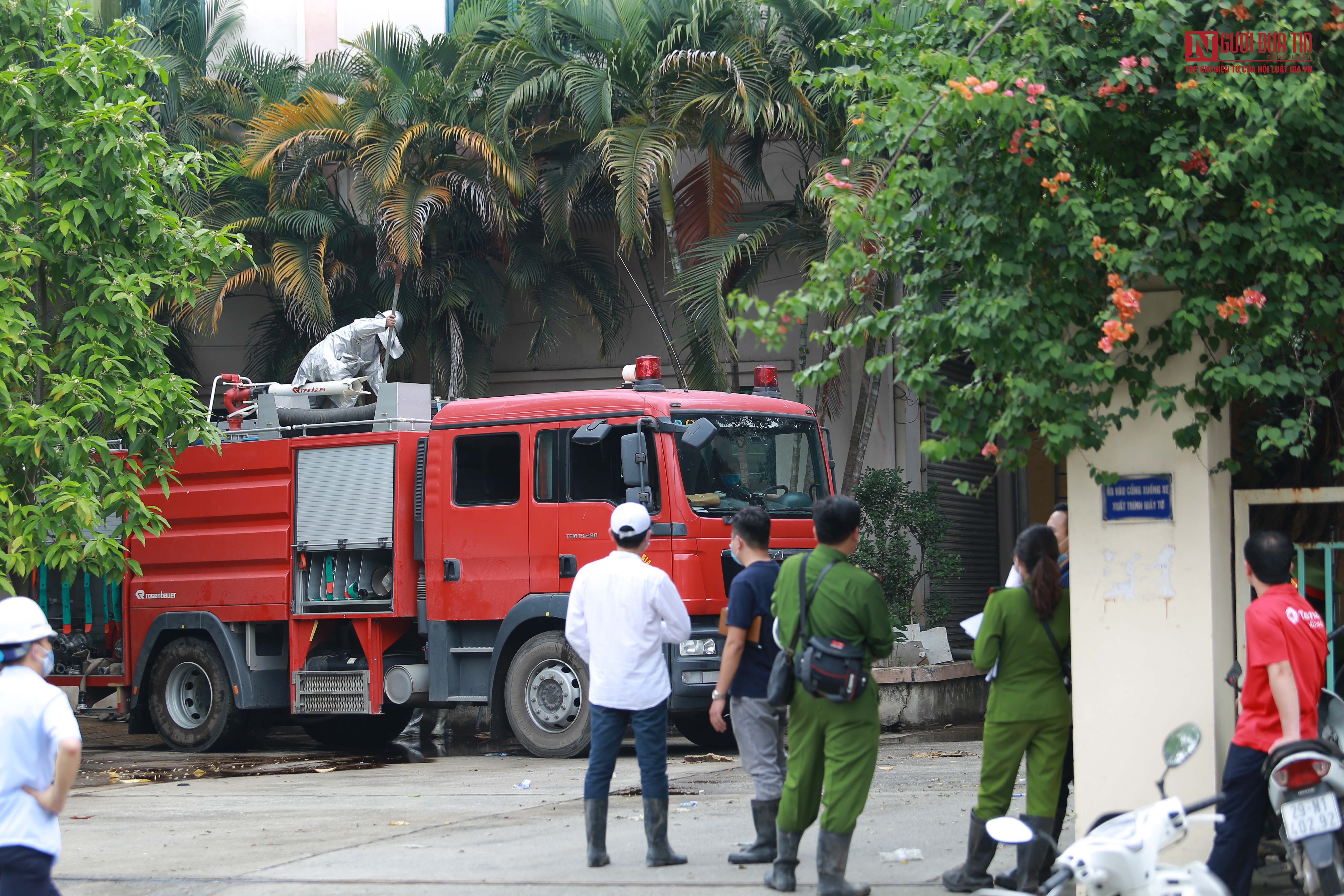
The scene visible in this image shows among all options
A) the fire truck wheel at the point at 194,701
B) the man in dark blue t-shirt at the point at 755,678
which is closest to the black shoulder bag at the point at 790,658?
the man in dark blue t-shirt at the point at 755,678

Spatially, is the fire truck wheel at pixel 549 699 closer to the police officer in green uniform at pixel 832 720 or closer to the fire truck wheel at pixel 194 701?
the fire truck wheel at pixel 194 701

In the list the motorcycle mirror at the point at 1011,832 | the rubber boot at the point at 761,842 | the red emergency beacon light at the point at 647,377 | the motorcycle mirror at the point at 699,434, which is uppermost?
the red emergency beacon light at the point at 647,377

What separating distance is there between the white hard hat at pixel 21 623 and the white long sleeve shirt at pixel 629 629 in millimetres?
2660

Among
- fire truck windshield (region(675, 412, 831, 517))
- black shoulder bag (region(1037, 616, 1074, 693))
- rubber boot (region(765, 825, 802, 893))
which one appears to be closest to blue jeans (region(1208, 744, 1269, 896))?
black shoulder bag (region(1037, 616, 1074, 693))

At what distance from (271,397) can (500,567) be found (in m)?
2.99

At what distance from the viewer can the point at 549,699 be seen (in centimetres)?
1134

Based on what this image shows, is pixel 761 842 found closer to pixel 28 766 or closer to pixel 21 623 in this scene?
pixel 28 766

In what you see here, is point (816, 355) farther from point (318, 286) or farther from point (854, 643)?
point (854, 643)

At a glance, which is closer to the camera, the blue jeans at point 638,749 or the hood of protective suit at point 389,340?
the blue jeans at point 638,749

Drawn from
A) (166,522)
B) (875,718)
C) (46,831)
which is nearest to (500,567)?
(166,522)

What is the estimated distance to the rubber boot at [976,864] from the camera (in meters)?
5.94

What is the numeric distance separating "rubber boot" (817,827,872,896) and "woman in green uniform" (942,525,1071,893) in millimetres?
569

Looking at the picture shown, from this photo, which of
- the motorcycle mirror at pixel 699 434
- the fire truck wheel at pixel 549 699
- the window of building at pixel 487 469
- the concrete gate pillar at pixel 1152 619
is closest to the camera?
the concrete gate pillar at pixel 1152 619

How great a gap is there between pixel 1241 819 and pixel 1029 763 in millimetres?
883
